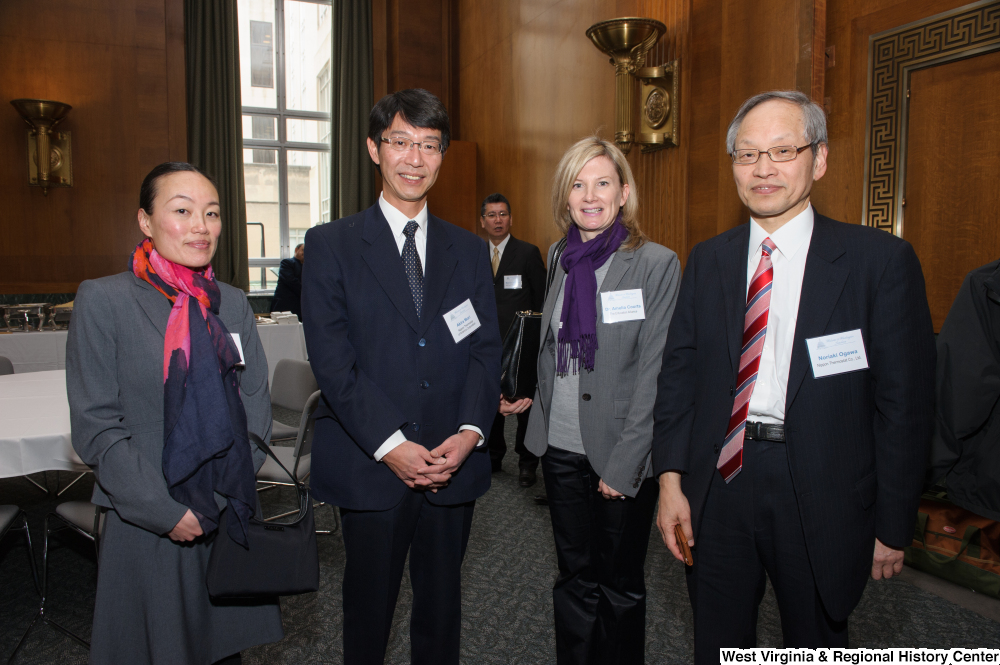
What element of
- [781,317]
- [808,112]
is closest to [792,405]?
[781,317]

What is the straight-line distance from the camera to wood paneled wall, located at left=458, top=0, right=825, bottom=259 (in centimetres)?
345

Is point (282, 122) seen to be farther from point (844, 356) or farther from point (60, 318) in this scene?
point (844, 356)

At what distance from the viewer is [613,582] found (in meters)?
1.69

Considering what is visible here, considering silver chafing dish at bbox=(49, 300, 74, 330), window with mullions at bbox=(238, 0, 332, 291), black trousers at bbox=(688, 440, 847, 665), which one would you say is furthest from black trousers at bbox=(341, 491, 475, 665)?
window with mullions at bbox=(238, 0, 332, 291)

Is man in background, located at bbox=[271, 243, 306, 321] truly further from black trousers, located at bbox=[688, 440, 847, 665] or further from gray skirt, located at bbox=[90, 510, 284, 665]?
black trousers, located at bbox=[688, 440, 847, 665]

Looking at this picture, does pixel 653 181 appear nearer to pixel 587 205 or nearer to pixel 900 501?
pixel 587 205

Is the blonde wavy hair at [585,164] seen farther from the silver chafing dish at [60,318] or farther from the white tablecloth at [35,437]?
the silver chafing dish at [60,318]

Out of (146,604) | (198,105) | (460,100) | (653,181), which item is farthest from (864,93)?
(198,105)

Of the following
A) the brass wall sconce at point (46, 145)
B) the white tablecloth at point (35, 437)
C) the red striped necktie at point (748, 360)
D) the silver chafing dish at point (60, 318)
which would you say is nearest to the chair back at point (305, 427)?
the white tablecloth at point (35, 437)

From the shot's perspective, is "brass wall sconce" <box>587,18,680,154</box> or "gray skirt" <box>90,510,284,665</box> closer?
"gray skirt" <box>90,510,284,665</box>

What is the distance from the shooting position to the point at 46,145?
6.47m

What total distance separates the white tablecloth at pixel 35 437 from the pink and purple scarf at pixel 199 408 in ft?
3.52

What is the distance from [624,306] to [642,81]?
3.19 meters

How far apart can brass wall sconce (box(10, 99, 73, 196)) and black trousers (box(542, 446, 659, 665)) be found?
703 centimetres
